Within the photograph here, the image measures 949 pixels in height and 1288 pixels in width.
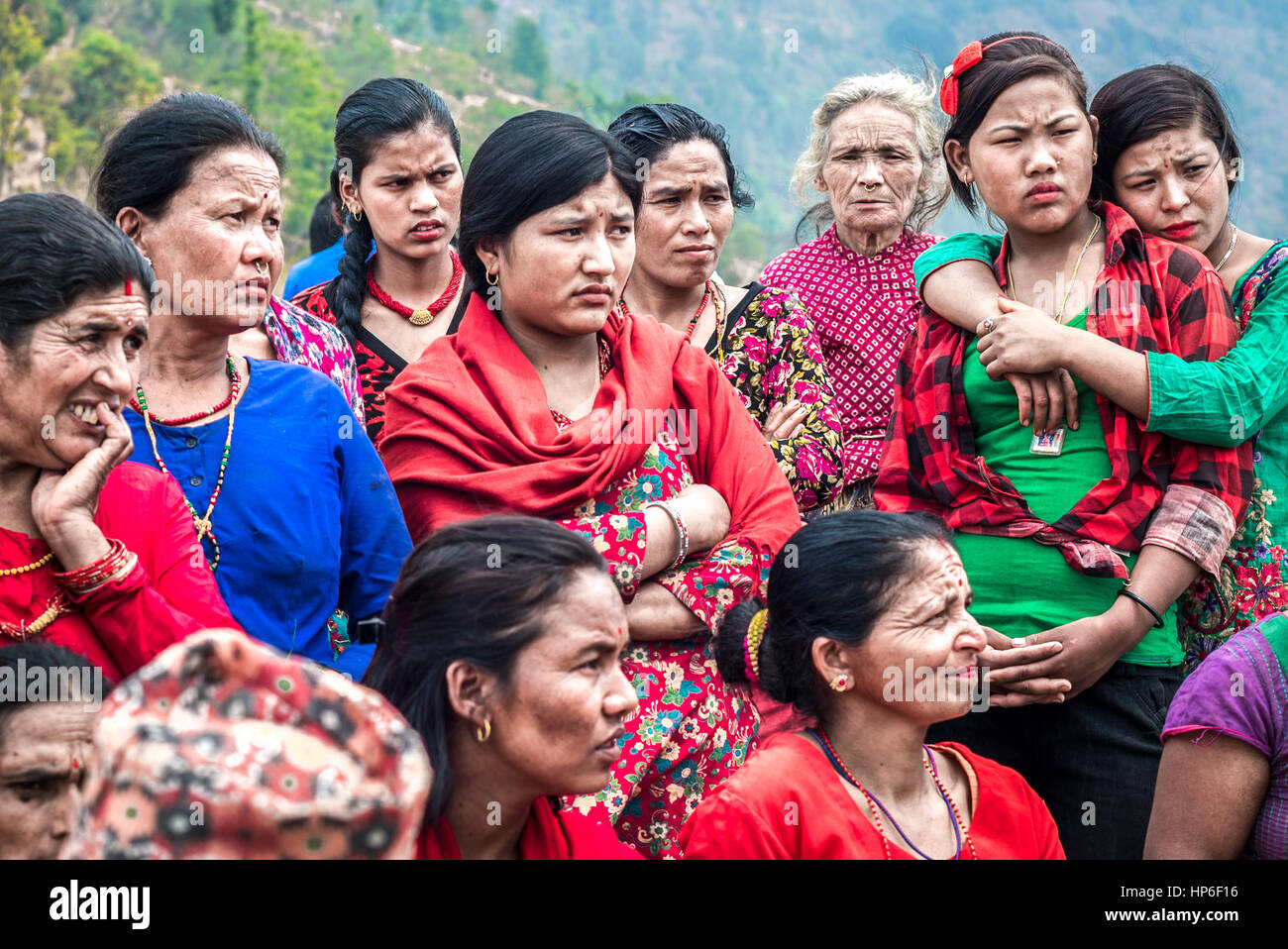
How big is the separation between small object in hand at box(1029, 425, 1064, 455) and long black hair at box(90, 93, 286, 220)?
2142 millimetres

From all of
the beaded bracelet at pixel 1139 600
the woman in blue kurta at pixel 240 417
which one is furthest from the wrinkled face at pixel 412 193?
the beaded bracelet at pixel 1139 600

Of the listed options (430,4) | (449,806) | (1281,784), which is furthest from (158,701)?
(430,4)

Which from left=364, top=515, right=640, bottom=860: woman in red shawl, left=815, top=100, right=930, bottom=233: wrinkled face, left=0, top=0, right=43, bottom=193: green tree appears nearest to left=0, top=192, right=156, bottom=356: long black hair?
left=364, top=515, right=640, bottom=860: woman in red shawl

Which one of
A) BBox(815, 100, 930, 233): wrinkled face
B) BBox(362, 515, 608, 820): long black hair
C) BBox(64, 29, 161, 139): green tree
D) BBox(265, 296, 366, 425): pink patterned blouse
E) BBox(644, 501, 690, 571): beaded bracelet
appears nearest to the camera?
BBox(362, 515, 608, 820): long black hair

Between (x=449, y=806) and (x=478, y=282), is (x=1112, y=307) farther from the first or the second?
(x=449, y=806)

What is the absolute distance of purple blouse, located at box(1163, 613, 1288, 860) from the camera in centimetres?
289

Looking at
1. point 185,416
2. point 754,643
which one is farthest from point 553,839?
point 185,416

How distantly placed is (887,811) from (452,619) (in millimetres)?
1093

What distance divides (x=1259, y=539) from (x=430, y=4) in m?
82.4

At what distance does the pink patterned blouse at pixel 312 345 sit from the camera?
3.76 metres

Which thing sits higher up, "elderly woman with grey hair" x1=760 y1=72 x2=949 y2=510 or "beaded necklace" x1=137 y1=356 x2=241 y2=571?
"elderly woman with grey hair" x1=760 y1=72 x2=949 y2=510

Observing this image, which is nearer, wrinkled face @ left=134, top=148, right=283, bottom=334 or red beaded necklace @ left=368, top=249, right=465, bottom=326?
wrinkled face @ left=134, top=148, right=283, bottom=334

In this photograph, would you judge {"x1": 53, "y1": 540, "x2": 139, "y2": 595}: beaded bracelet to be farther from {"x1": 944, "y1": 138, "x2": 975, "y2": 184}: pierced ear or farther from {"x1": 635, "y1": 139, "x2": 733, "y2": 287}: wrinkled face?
{"x1": 944, "y1": 138, "x2": 975, "y2": 184}: pierced ear

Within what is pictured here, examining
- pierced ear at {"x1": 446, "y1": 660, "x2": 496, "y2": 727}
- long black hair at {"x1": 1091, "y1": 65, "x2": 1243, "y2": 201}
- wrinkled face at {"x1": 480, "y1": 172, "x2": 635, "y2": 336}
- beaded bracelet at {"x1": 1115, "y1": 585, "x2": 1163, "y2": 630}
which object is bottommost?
beaded bracelet at {"x1": 1115, "y1": 585, "x2": 1163, "y2": 630}
